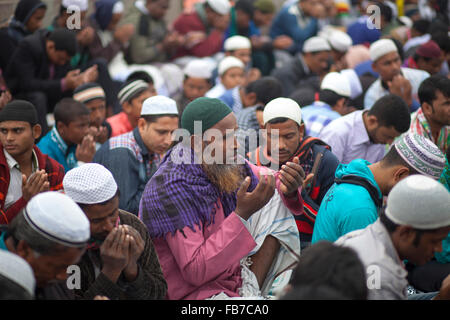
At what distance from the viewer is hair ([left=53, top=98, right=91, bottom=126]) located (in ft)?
17.9

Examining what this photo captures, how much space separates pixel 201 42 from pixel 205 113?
20.2 feet

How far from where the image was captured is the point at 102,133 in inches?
233

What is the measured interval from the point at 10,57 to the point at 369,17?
19.5 ft

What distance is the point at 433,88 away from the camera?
553cm

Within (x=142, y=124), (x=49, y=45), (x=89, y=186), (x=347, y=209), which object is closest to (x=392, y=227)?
(x=347, y=209)

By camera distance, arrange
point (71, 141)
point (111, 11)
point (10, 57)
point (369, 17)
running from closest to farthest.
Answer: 1. point (71, 141)
2. point (10, 57)
3. point (111, 11)
4. point (369, 17)

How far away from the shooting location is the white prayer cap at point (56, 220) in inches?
97.9

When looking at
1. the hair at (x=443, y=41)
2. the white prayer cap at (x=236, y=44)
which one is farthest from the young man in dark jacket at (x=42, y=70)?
the hair at (x=443, y=41)

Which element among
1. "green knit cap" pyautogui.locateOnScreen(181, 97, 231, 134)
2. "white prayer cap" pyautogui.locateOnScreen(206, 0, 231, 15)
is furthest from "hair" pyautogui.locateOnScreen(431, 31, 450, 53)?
"green knit cap" pyautogui.locateOnScreen(181, 97, 231, 134)

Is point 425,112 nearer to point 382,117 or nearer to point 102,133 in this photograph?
point 382,117

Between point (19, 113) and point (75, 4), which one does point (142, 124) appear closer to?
point (19, 113)

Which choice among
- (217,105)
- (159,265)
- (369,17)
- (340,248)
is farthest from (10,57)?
(369,17)

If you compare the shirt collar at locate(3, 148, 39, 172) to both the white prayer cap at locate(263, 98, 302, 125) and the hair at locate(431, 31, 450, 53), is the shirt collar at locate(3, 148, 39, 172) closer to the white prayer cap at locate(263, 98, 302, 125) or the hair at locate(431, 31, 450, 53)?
the white prayer cap at locate(263, 98, 302, 125)

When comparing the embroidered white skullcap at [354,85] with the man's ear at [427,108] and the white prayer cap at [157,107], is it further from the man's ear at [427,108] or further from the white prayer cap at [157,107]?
the white prayer cap at [157,107]
